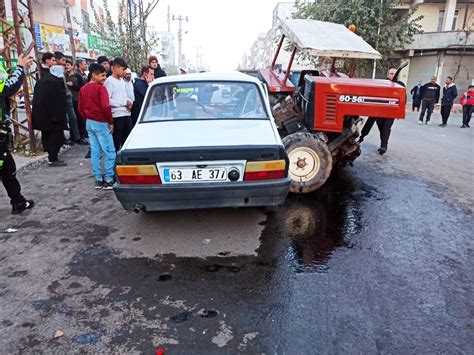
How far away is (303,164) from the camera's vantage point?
5.10m

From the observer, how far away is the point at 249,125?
402cm

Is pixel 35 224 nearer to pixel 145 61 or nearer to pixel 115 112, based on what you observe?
pixel 115 112

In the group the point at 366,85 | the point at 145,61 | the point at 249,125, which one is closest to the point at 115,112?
the point at 249,125

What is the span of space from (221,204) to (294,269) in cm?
91

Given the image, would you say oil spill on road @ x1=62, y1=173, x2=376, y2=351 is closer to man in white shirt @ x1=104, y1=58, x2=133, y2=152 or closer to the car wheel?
the car wheel

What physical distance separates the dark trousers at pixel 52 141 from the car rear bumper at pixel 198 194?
12.6 feet

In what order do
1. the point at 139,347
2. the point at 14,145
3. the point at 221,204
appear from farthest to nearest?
the point at 14,145 → the point at 221,204 → the point at 139,347

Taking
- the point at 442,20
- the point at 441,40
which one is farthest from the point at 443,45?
the point at 442,20

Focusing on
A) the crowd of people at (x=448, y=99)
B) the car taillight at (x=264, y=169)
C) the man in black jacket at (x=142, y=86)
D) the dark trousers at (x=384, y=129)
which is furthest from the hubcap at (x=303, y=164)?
the crowd of people at (x=448, y=99)

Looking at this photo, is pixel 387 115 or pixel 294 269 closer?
pixel 294 269

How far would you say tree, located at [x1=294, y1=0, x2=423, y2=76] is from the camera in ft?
74.2

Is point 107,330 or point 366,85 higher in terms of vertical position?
point 366,85

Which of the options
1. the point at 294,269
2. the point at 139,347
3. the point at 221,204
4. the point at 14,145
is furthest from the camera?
the point at 14,145

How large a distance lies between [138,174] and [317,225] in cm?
210
